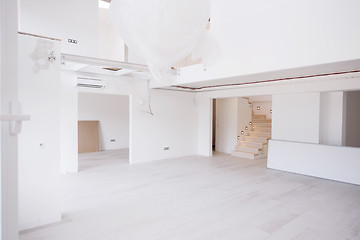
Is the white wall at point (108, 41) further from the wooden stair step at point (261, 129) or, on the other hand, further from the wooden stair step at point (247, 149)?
the wooden stair step at point (261, 129)

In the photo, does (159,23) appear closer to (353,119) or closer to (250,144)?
(250,144)

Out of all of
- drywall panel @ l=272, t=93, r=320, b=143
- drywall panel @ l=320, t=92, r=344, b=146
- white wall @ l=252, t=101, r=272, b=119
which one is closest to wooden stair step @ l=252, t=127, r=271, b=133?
white wall @ l=252, t=101, r=272, b=119

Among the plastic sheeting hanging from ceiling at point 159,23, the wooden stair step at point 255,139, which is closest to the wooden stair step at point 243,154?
the wooden stair step at point 255,139

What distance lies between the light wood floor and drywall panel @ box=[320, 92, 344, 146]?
123 centimetres

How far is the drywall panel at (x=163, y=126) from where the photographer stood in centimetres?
731

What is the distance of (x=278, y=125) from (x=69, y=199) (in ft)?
18.4

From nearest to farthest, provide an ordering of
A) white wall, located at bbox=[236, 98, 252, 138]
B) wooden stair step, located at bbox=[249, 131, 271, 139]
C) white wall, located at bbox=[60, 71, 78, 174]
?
white wall, located at bbox=[60, 71, 78, 174] → wooden stair step, located at bbox=[249, 131, 271, 139] → white wall, located at bbox=[236, 98, 252, 138]

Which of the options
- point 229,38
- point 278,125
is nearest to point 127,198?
point 229,38

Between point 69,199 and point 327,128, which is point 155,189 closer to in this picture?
point 69,199

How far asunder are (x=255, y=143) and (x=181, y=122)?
2740 mm

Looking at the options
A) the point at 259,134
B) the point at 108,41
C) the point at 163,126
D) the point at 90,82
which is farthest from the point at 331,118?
the point at 108,41

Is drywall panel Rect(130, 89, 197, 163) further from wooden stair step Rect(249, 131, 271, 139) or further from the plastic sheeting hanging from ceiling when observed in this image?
the plastic sheeting hanging from ceiling

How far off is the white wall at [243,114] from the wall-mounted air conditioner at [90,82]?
502 cm

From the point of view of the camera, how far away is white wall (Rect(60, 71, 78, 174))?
5.92m
